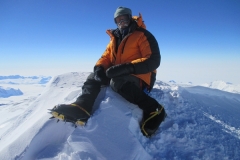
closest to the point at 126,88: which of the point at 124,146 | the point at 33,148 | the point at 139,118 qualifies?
the point at 139,118

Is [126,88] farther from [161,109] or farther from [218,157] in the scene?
[218,157]

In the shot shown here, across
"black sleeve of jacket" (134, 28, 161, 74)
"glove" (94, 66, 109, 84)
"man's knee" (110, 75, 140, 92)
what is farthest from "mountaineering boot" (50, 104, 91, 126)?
"black sleeve of jacket" (134, 28, 161, 74)

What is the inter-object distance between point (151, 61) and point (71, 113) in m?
1.69

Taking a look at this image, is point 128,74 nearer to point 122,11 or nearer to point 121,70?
point 121,70

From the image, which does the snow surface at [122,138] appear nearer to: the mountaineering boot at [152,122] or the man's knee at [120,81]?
the mountaineering boot at [152,122]

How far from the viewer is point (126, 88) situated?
3121 millimetres

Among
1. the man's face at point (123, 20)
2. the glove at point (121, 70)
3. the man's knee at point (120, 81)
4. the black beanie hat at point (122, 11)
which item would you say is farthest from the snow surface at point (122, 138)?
the black beanie hat at point (122, 11)

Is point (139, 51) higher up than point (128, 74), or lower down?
higher up

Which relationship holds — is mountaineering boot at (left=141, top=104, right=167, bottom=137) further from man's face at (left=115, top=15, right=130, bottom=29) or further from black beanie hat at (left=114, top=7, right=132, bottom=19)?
black beanie hat at (left=114, top=7, right=132, bottom=19)

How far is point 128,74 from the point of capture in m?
3.21

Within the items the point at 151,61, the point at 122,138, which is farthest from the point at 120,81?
the point at 122,138

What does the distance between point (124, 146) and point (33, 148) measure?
1273 millimetres

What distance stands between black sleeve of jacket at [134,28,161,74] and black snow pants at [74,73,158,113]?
260 mm

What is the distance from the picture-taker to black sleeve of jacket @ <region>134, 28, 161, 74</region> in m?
3.17
